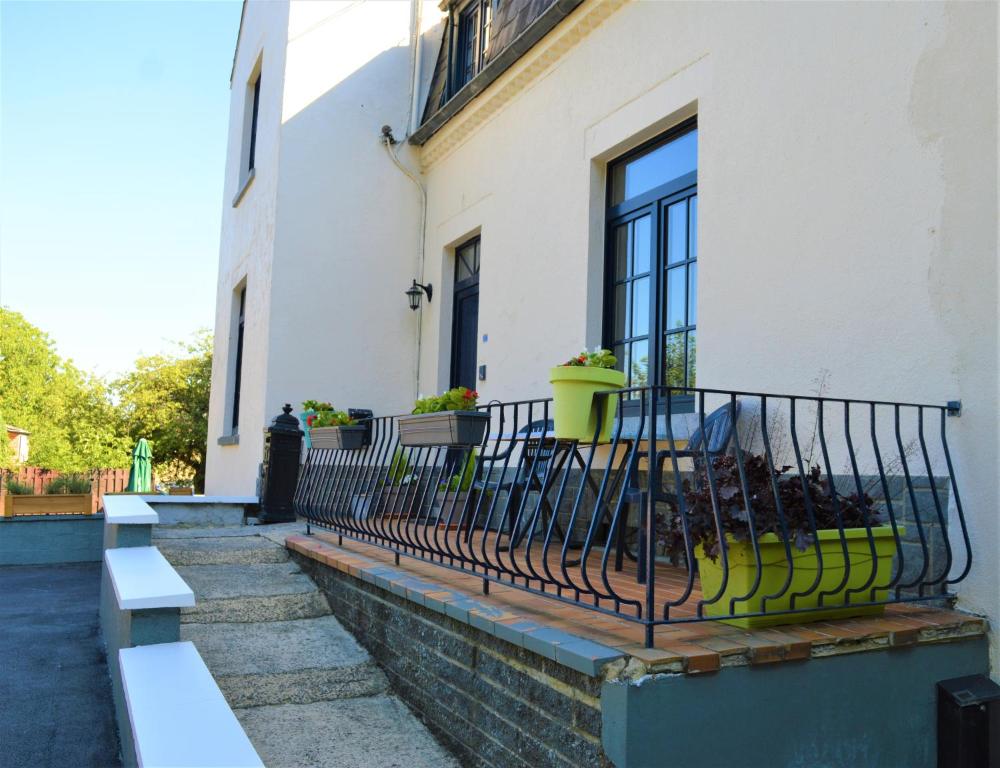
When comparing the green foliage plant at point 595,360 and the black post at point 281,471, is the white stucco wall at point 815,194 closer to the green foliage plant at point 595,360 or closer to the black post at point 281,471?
the green foliage plant at point 595,360

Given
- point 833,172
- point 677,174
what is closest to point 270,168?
point 677,174

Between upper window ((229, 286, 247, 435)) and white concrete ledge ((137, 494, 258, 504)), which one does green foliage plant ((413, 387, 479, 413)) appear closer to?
white concrete ledge ((137, 494, 258, 504))

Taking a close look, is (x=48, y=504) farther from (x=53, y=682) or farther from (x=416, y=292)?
(x=53, y=682)

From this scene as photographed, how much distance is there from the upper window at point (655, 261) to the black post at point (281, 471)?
117 inches

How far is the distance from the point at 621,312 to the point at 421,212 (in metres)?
3.43

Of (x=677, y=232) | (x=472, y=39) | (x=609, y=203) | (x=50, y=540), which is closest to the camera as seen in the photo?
(x=677, y=232)

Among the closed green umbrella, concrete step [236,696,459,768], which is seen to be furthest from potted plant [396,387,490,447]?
the closed green umbrella

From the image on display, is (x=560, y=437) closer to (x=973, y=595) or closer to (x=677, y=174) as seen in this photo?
(x=973, y=595)

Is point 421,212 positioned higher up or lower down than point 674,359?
higher up

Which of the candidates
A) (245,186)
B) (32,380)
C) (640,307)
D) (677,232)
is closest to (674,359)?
→ (640,307)

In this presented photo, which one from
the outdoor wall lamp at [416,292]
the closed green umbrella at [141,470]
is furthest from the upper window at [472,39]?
the closed green umbrella at [141,470]

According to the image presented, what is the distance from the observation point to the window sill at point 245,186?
8290mm

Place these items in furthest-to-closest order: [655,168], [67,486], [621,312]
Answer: [67,486] → [621,312] → [655,168]

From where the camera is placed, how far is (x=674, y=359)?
14.3 feet
